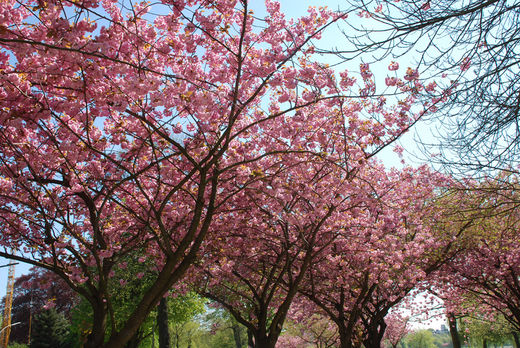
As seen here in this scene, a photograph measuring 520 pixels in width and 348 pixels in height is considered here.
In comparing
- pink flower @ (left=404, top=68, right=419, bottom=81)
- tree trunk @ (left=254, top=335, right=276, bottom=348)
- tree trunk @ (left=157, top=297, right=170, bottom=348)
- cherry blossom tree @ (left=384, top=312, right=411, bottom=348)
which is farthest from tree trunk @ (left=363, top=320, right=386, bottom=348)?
cherry blossom tree @ (left=384, top=312, right=411, bottom=348)

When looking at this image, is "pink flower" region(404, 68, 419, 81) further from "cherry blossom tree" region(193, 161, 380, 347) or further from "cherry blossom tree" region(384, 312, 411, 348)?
"cherry blossom tree" region(384, 312, 411, 348)

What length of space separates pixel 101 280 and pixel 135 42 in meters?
3.48

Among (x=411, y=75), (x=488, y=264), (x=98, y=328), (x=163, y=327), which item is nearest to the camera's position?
(x=411, y=75)

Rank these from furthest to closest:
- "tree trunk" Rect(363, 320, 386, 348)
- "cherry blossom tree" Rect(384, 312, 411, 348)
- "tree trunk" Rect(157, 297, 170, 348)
Result: "cherry blossom tree" Rect(384, 312, 411, 348), "tree trunk" Rect(157, 297, 170, 348), "tree trunk" Rect(363, 320, 386, 348)

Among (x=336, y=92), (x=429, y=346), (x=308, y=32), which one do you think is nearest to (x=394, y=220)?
(x=336, y=92)

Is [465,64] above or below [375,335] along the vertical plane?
above

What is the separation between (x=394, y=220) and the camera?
11.4 metres

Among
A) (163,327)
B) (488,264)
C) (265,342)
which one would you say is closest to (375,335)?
(488,264)

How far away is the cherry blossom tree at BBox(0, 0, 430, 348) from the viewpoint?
14.7 ft

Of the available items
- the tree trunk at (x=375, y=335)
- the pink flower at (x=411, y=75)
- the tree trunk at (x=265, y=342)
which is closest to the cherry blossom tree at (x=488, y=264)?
the tree trunk at (x=375, y=335)

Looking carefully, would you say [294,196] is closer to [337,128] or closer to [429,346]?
[337,128]

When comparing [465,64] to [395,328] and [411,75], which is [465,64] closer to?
[411,75]

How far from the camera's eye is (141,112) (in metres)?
5.78

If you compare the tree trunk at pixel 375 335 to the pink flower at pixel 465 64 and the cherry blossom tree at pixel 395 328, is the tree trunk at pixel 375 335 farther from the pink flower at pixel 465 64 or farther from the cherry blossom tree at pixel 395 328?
the cherry blossom tree at pixel 395 328
